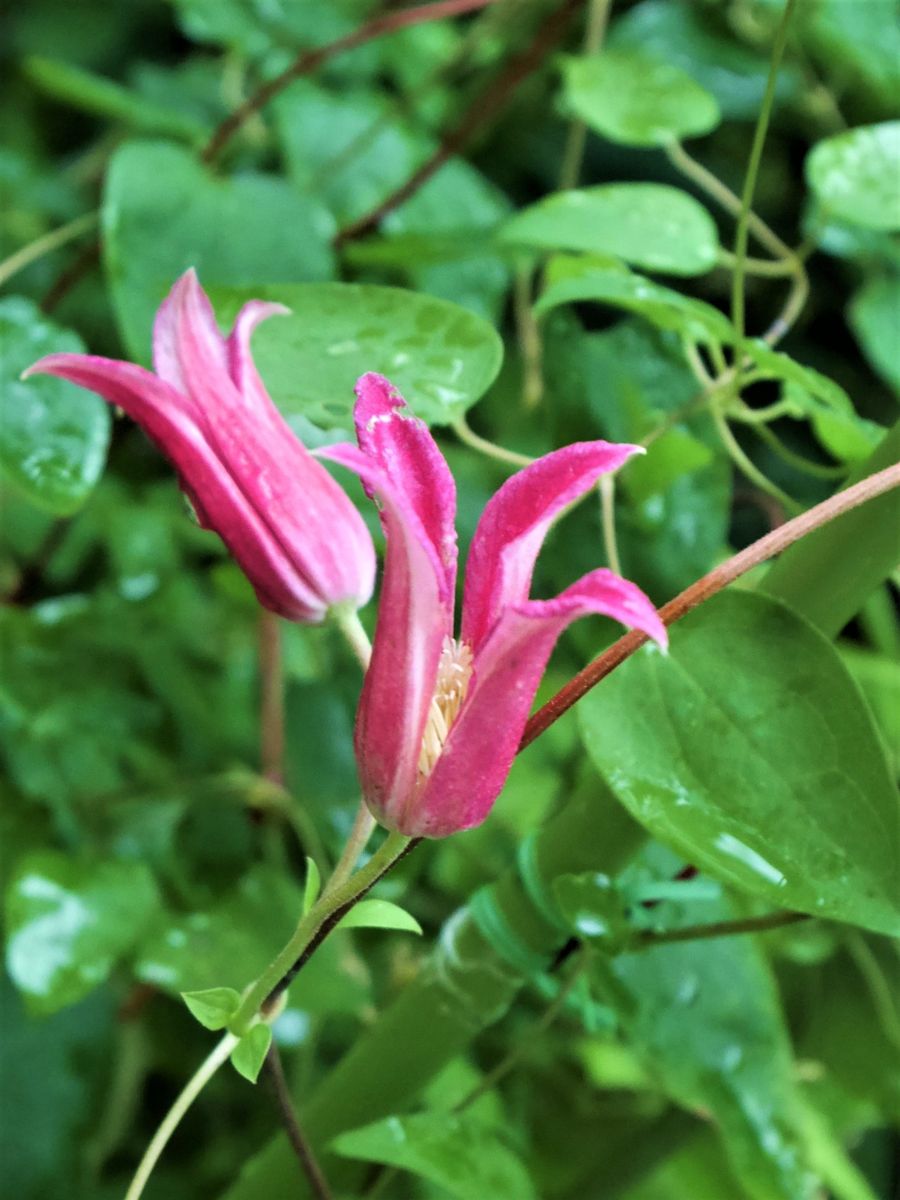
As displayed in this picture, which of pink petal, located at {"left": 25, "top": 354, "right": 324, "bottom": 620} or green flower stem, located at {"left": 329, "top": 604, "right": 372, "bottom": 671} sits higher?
pink petal, located at {"left": 25, "top": 354, "right": 324, "bottom": 620}

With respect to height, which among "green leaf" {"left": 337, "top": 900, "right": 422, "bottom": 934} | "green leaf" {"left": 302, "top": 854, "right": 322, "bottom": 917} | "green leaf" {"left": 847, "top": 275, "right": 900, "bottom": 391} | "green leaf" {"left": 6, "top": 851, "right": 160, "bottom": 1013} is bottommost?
"green leaf" {"left": 6, "top": 851, "right": 160, "bottom": 1013}

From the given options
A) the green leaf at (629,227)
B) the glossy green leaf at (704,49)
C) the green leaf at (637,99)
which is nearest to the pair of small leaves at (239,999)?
the green leaf at (629,227)

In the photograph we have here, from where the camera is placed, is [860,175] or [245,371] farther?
[860,175]

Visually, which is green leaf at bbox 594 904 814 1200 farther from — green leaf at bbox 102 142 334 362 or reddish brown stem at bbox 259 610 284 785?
green leaf at bbox 102 142 334 362

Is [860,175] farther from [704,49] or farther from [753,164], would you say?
[704,49]

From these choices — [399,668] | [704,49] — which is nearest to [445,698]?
[399,668]

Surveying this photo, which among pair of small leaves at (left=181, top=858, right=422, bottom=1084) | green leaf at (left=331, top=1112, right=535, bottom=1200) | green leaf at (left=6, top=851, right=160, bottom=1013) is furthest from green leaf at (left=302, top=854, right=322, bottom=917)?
green leaf at (left=6, top=851, right=160, bottom=1013)
